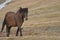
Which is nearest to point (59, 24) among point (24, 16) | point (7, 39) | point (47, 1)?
point (24, 16)

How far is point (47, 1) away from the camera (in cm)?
4325

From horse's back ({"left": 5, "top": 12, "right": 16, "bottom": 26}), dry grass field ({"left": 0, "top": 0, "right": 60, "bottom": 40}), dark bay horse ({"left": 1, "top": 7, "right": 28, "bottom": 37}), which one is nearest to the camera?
dry grass field ({"left": 0, "top": 0, "right": 60, "bottom": 40})

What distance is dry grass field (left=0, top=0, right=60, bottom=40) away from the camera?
50.4 ft

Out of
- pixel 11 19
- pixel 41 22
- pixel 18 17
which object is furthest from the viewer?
pixel 41 22

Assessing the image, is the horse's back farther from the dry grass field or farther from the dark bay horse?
the dry grass field

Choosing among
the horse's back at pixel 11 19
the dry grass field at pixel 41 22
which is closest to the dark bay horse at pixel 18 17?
the horse's back at pixel 11 19

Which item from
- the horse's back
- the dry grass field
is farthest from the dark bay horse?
the dry grass field

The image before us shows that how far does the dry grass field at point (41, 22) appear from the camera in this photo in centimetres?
1537

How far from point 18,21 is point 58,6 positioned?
1989 cm

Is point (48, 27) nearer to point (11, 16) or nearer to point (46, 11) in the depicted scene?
point (11, 16)

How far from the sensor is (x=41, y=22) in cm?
2638

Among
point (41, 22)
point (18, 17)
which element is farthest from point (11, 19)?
point (41, 22)

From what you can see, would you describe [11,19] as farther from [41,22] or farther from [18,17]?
[41,22]

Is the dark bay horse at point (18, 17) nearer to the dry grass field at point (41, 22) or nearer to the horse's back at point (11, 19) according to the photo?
the horse's back at point (11, 19)
